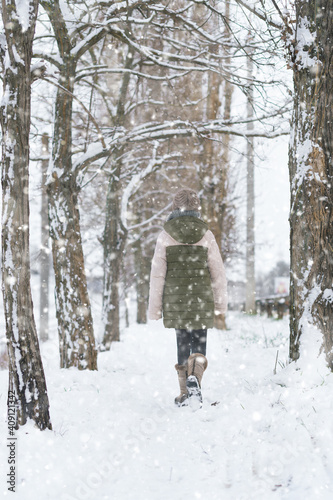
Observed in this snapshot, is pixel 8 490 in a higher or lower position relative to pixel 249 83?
lower

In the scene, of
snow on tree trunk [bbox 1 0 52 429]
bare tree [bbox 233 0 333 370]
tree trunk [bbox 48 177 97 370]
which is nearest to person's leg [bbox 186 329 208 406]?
bare tree [bbox 233 0 333 370]

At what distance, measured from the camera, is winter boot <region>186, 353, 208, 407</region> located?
462 cm

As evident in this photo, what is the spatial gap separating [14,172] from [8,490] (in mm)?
2376

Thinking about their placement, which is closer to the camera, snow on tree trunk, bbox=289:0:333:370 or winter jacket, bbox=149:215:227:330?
snow on tree trunk, bbox=289:0:333:370

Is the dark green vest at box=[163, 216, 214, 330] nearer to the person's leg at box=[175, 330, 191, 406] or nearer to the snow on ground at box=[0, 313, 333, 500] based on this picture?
the person's leg at box=[175, 330, 191, 406]

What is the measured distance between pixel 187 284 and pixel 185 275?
0.34 feet

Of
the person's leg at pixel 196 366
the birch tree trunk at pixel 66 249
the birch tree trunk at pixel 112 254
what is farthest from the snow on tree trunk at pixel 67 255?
the birch tree trunk at pixel 112 254

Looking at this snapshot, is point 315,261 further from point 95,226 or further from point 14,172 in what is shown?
point 95,226

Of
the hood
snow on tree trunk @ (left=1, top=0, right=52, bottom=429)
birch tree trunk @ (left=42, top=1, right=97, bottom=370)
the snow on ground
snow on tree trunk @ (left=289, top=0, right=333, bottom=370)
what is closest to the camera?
the snow on ground

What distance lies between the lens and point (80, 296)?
21.2 ft

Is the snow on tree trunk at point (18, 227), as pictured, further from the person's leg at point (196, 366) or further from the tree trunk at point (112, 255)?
the tree trunk at point (112, 255)

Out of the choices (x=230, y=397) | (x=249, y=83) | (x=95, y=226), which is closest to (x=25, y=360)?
(x=230, y=397)

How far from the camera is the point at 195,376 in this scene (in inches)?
184

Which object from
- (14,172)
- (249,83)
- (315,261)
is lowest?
(315,261)
